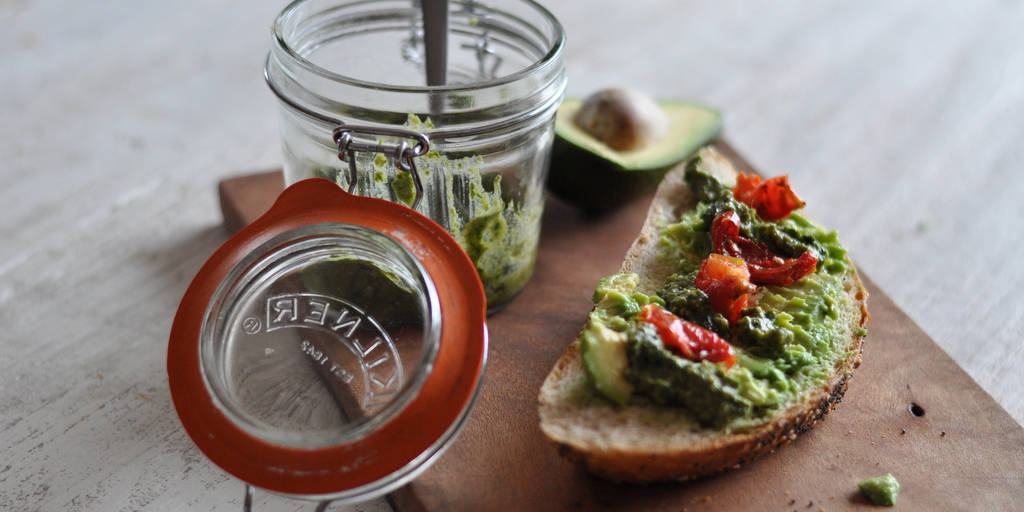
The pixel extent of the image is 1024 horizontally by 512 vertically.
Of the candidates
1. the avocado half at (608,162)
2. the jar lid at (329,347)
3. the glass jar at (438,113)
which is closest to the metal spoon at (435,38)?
the glass jar at (438,113)

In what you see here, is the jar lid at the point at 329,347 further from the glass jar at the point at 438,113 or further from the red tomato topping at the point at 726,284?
the red tomato topping at the point at 726,284

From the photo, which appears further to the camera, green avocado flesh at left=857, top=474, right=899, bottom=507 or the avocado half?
the avocado half

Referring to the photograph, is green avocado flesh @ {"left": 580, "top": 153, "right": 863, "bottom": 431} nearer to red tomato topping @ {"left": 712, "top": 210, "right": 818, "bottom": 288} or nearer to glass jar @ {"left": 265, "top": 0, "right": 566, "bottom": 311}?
red tomato topping @ {"left": 712, "top": 210, "right": 818, "bottom": 288}

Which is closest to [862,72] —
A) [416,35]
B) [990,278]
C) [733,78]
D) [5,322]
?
Result: [733,78]

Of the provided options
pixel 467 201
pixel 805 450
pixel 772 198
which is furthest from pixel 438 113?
pixel 805 450

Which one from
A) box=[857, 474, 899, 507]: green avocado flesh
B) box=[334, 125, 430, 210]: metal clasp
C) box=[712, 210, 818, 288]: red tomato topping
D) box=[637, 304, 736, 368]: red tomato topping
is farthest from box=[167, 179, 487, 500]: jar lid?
box=[857, 474, 899, 507]: green avocado flesh

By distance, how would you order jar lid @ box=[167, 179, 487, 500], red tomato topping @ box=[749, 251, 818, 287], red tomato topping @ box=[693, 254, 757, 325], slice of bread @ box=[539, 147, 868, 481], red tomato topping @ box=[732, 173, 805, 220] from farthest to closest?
red tomato topping @ box=[732, 173, 805, 220]
red tomato topping @ box=[749, 251, 818, 287]
red tomato topping @ box=[693, 254, 757, 325]
slice of bread @ box=[539, 147, 868, 481]
jar lid @ box=[167, 179, 487, 500]

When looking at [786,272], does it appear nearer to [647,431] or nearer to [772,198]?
[772,198]
